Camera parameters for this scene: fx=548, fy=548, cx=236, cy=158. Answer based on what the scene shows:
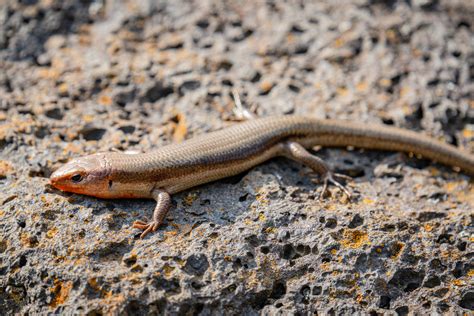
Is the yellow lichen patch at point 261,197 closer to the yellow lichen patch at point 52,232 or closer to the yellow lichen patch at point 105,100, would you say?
the yellow lichen patch at point 52,232

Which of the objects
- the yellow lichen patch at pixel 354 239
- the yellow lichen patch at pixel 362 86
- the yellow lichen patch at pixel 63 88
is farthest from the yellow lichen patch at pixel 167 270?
the yellow lichen patch at pixel 362 86

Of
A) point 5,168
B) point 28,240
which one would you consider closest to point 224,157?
point 28,240

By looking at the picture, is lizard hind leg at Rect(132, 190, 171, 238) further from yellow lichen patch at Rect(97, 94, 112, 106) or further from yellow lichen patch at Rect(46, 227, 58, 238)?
yellow lichen patch at Rect(97, 94, 112, 106)

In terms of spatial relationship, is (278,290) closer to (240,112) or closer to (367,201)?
(367,201)

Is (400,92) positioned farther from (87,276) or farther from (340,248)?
(87,276)

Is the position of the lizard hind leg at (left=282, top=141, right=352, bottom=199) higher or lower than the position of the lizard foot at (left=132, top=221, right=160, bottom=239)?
lower

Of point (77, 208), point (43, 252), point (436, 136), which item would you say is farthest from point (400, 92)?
point (43, 252)

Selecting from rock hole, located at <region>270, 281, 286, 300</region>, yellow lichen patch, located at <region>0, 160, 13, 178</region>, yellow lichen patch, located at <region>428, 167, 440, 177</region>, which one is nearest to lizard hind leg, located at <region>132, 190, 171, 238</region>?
rock hole, located at <region>270, 281, 286, 300</region>
